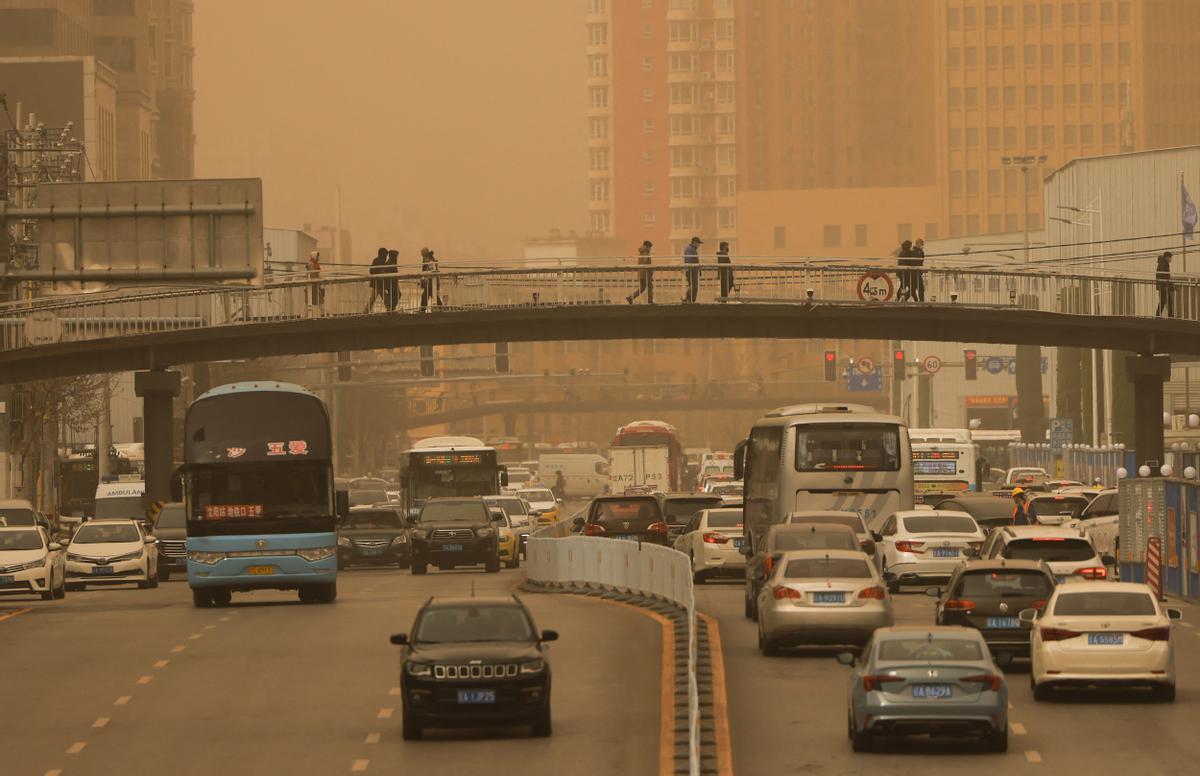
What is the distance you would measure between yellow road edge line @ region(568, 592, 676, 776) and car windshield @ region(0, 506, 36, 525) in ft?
68.4

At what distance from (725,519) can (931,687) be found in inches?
975

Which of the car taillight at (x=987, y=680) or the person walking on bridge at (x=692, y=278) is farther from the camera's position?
the person walking on bridge at (x=692, y=278)

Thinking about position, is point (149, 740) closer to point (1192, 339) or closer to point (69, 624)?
point (69, 624)

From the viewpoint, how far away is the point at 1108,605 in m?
24.1

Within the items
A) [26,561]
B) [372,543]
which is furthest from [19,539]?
[372,543]

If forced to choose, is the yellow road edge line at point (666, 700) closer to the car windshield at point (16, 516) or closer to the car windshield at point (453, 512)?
the car windshield at point (453, 512)

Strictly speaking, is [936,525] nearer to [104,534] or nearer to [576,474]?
[104,534]

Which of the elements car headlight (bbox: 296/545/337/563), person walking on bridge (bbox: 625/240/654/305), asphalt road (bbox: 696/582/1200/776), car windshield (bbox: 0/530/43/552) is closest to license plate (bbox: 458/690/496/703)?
asphalt road (bbox: 696/582/1200/776)

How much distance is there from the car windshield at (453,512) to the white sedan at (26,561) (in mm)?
A: 11691

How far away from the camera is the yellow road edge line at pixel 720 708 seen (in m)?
20.1

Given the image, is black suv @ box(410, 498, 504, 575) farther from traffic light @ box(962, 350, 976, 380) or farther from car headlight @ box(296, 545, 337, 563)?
traffic light @ box(962, 350, 976, 380)

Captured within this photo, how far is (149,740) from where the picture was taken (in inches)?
885

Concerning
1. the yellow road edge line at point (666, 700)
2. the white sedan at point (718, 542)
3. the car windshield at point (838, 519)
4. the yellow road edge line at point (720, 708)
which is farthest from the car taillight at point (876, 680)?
the white sedan at point (718, 542)

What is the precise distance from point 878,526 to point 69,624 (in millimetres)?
15819
